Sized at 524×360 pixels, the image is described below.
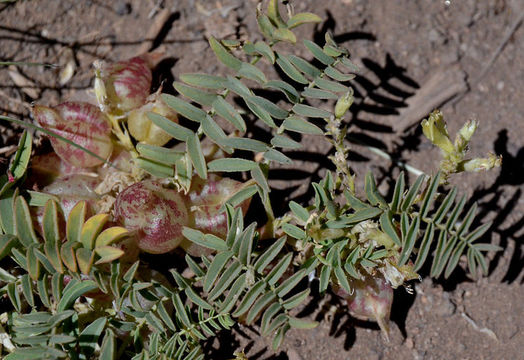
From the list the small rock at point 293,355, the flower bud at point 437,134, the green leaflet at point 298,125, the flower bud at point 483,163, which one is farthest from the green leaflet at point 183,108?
the small rock at point 293,355

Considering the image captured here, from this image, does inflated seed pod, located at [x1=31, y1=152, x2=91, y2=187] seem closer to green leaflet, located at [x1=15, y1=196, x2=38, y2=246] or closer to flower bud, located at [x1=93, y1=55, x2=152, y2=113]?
flower bud, located at [x1=93, y1=55, x2=152, y2=113]

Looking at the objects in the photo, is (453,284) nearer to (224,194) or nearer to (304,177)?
(304,177)

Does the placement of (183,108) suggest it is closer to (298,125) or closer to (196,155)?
(196,155)

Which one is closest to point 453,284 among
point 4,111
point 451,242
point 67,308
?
point 451,242

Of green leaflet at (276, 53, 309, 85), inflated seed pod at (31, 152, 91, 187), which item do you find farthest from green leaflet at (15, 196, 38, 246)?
green leaflet at (276, 53, 309, 85)

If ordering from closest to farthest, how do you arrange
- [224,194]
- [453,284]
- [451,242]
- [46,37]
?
[451,242] < [224,194] < [453,284] < [46,37]

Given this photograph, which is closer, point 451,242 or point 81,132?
point 451,242

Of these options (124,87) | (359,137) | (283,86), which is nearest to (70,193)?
(124,87)

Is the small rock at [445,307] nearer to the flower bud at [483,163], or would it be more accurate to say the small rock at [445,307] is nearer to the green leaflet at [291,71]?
the flower bud at [483,163]
